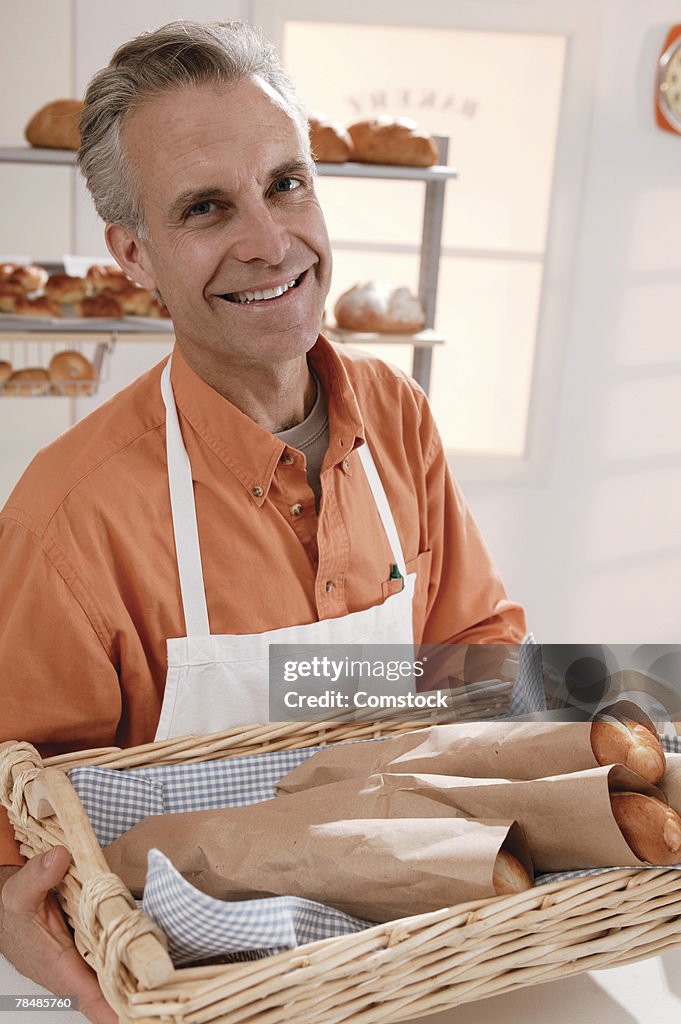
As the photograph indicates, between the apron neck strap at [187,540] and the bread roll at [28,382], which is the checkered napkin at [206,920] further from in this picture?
the bread roll at [28,382]

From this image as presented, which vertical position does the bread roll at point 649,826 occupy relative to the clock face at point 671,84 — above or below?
below

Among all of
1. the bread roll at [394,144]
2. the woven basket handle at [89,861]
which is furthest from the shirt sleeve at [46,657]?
the bread roll at [394,144]

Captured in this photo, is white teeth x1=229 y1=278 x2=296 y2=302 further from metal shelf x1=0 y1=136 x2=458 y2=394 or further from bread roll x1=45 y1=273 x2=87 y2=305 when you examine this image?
bread roll x1=45 y1=273 x2=87 y2=305

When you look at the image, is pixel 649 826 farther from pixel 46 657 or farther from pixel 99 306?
pixel 99 306

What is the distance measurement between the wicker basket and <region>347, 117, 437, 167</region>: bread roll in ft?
5.83

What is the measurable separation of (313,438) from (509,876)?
0.69 metres

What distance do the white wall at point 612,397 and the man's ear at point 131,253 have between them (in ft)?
5.92

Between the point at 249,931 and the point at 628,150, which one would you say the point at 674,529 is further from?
the point at 249,931

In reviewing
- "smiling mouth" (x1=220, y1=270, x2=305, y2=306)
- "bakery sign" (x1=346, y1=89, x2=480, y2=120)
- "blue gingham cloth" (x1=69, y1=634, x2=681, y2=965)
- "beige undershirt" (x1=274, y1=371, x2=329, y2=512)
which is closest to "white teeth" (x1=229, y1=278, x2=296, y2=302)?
"smiling mouth" (x1=220, y1=270, x2=305, y2=306)

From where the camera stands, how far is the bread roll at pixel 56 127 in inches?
83.7

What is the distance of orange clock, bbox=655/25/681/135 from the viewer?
3020mm

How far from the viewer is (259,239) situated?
1115mm

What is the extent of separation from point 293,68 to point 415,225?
2.15ft

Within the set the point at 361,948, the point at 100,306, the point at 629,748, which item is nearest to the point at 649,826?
the point at 629,748
